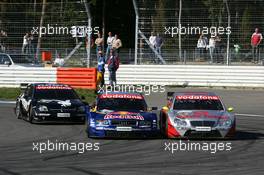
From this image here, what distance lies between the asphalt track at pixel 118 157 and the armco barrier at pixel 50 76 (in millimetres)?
11797

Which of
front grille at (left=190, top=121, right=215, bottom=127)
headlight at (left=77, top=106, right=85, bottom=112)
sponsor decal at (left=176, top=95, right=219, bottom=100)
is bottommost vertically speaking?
headlight at (left=77, top=106, right=85, bottom=112)

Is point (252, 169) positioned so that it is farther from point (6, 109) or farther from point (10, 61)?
point (10, 61)

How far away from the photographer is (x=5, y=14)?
116 ft

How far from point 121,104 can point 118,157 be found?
15.8 feet

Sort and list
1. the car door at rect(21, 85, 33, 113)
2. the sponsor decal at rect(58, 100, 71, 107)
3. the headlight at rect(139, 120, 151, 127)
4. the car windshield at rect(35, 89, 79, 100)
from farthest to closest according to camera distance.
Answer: the car windshield at rect(35, 89, 79, 100)
the car door at rect(21, 85, 33, 113)
the sponsor decal at rect(58, 100, 71, 107)
the headlight at rect(139, 120, 151, 127)

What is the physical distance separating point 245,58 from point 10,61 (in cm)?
1103

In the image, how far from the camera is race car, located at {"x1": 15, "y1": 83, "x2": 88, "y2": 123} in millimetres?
21797

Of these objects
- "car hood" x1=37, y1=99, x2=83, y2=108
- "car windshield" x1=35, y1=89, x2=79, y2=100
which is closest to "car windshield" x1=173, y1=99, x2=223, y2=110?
"car hood" x1=37, y1=99, x2=83, y2=108

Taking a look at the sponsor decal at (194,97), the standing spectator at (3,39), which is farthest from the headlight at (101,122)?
the standing spectator at (3,39)

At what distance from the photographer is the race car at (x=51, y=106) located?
71.5 feet

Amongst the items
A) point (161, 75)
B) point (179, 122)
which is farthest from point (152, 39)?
point (179, 122)

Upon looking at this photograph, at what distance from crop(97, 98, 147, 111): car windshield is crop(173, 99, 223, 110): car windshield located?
0.87 metres

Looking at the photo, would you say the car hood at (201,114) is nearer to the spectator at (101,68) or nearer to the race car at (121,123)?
the race car at (121,123)

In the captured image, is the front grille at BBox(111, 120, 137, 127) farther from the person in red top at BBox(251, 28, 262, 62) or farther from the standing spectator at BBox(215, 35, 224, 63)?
the standing spectator at BBox(215, 35, 224, 63)
